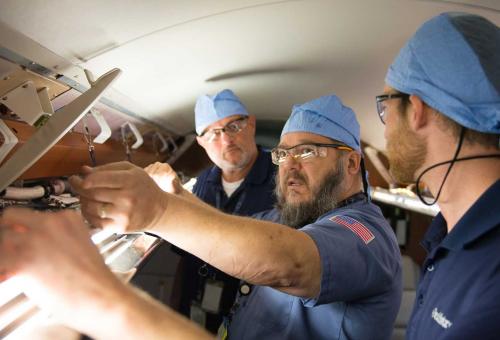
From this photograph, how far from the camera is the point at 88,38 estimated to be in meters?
1.07

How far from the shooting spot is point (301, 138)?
1.53m

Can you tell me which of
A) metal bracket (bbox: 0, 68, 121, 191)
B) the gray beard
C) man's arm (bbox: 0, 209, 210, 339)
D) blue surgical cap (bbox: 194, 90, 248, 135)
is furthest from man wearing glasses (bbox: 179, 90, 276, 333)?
man's arm (bbox: 0, 209, 210, 339)

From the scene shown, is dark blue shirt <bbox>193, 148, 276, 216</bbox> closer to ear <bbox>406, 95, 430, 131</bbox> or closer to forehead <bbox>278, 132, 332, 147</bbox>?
forehead <bbox>278, 132, 332, 147</bbox>

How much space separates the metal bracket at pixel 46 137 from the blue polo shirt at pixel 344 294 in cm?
63

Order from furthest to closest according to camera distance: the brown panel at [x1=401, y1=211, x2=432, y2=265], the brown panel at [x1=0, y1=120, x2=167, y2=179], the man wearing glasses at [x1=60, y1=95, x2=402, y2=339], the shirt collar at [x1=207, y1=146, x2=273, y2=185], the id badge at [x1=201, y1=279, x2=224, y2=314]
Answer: the brown panel at [x1=401, y1=211, x2=432, y2=265]
the id badge at [x1=201, y1=279, x2=224, y2=314]
the shirt collar at [x1=207, y1=146, x2=273, y2=185]
the brown panel at [x1=0, y1=120, x2=167, y2=179]
the man wearing glasses at [x1=60, y1=95, x2=402, y2=339]

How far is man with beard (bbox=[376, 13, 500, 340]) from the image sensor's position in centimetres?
77

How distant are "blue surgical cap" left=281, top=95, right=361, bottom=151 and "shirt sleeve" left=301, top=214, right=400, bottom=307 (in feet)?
1.77

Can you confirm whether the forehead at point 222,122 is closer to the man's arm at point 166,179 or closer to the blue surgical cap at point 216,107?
the blue surgical cap at point 216,107

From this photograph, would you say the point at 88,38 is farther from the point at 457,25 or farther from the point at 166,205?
the point at 457,25

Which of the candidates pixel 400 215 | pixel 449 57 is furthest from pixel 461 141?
pixel 400 215

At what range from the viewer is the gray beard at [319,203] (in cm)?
140

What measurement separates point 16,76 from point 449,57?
3.77 feet

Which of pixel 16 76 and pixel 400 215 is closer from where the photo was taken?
pixel 16 76

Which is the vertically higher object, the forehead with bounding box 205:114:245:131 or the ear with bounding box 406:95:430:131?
the ear with bounding box 406:95:430:131
